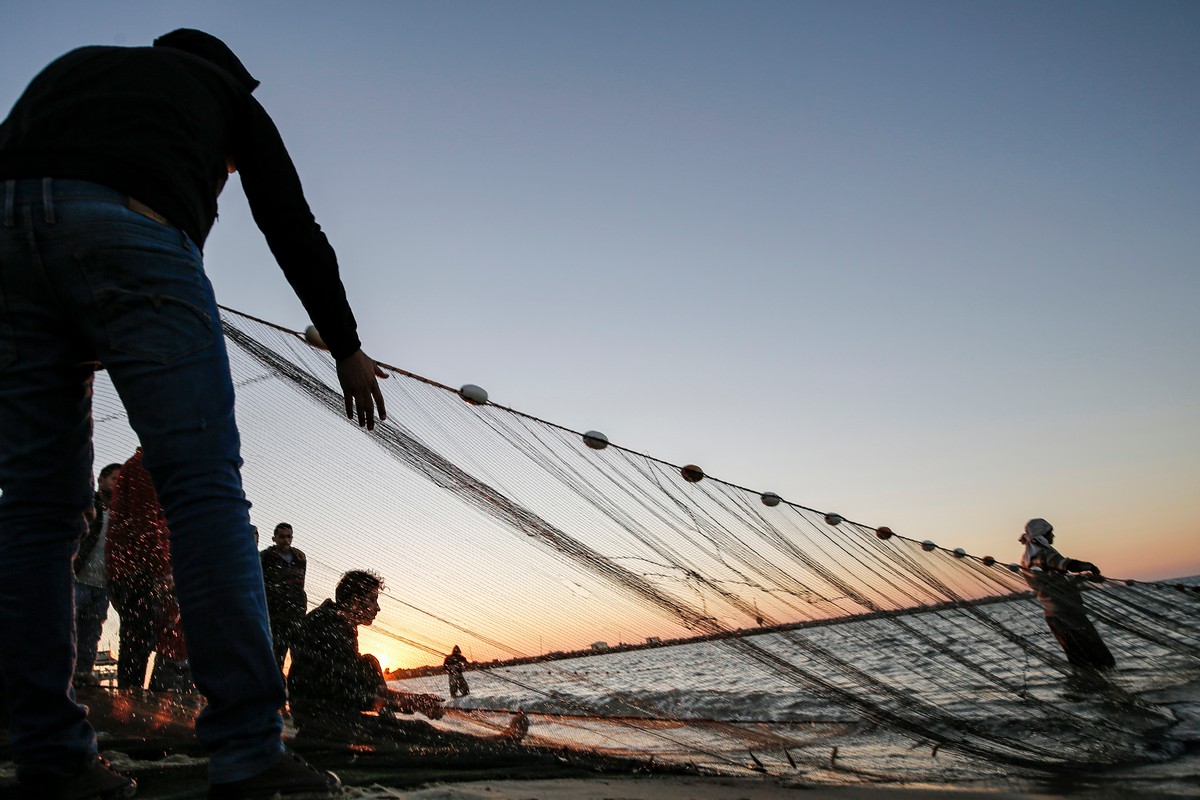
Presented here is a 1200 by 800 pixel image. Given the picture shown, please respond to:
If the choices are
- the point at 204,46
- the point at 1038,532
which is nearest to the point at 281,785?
the point at 204,46

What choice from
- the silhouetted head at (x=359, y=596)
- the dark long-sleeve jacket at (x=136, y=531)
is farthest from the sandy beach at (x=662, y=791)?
the dark long-sleeve jacket at (x=136, y=531)

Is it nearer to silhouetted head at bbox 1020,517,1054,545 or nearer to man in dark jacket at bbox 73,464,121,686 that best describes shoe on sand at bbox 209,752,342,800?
man in dark jacket at bbox 73,464,121,686

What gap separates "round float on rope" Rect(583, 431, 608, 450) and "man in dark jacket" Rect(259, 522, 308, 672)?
1.47 meters

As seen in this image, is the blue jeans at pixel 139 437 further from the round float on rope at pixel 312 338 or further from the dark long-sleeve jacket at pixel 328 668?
the dark long-sleeve jacket at pixel 328 668

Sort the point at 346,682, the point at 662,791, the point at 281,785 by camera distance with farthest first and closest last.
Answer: the point at 346,682 → the point at 662,791 → the point at 281,785

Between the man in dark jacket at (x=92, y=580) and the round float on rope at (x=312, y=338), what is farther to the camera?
the man in dark jacket at (x=92, y=580)

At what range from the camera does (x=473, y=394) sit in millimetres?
3512

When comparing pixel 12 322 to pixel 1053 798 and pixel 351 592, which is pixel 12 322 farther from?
pixel 1053 798

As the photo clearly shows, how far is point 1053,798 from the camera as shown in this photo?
245cm

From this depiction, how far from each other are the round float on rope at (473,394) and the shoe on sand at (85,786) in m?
2.17

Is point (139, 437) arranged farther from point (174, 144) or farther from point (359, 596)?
Result: point (359, 596)

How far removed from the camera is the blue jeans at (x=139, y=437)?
129 centimetres

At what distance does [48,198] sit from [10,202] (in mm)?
72

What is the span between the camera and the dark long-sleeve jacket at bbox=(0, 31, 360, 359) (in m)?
1.40
